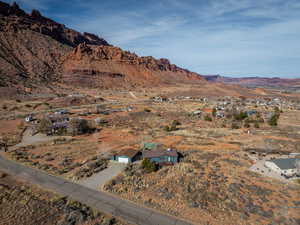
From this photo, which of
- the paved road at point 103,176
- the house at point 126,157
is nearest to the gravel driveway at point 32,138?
the house at point 126,157

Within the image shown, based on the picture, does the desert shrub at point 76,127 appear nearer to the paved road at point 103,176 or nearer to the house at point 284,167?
the paved road at point 103,176

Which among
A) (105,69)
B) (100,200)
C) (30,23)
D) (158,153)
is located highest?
(30,23)

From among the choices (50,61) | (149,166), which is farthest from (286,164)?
(50,61)

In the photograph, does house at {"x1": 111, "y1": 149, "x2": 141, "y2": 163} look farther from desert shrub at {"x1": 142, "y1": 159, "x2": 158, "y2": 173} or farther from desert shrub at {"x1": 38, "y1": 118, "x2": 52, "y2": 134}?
desert shrub at {"x1": 38, "y1": 118, "x2": 52, "y2": 134}

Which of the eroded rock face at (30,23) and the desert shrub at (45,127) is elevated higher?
the eroded rock face at (30,23)

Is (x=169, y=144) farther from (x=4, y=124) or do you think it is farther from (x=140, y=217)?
(x=4, y=124)

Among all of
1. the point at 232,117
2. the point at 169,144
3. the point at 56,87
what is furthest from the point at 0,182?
the point at 56,87

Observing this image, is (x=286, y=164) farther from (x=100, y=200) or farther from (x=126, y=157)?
(x=100, y=200)

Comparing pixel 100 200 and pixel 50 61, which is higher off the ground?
pixel 50 61
